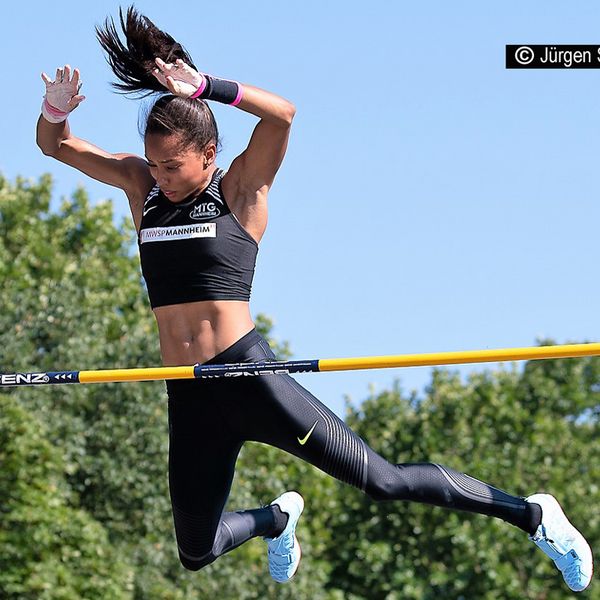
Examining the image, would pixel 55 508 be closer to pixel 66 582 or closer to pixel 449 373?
pixel 66 582

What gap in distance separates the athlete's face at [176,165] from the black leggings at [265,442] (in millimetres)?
709

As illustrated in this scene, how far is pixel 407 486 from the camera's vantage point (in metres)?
5.51

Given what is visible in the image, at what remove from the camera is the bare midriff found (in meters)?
5.50

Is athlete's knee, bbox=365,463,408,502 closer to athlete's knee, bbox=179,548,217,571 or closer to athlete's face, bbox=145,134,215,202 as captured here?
athlete's knee, bbox=179,548,217,571

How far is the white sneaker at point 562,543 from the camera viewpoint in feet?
18.8

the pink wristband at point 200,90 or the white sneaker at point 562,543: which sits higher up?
the pink wristband at point 200,90

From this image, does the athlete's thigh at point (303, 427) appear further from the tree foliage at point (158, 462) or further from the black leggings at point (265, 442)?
the tree foliage at point (158, 462)

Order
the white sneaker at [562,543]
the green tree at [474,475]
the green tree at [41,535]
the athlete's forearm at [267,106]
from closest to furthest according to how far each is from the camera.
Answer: the athlete's forearm at [267,106], the white sneaker at [562,543], the green tree at [41,535], the green tree at [474,475]

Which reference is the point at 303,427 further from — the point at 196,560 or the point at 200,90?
the point at 200,90

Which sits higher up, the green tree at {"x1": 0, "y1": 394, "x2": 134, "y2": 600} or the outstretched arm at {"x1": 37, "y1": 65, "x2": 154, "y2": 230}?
the outstretched arm at {"x1": 37, "y1": 65, "x2": 154, "y2": 230}

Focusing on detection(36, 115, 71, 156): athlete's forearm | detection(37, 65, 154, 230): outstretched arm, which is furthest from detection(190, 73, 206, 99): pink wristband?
detection(36, 115, 71, 156): athlete's forearm

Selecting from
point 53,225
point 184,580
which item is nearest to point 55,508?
point 184,580

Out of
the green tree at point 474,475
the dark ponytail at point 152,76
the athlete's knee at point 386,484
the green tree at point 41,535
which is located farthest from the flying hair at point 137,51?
the green tree at point 474,475

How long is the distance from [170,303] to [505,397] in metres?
14.0
